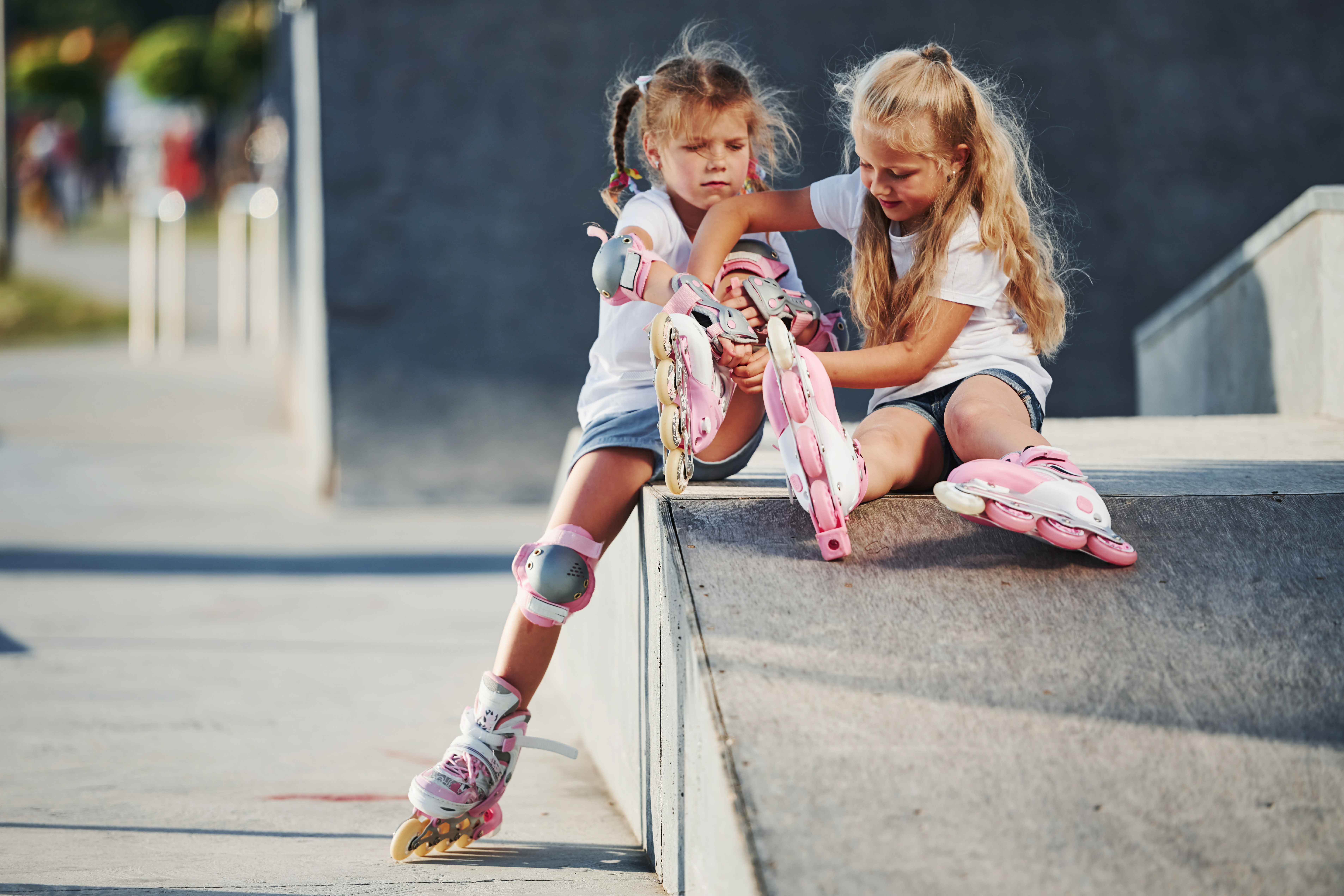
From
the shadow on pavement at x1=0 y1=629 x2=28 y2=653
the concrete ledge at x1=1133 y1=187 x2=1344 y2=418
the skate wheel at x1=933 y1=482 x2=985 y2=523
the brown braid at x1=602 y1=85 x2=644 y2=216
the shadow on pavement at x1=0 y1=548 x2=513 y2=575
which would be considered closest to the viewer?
the skate wheel at x1=933 y1=482 x2=985 y2=523

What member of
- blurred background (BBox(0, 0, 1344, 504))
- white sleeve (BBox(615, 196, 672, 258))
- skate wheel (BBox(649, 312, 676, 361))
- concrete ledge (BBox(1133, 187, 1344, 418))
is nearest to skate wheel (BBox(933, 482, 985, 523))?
skate wheel (BBox(649, 312, 676, 361))

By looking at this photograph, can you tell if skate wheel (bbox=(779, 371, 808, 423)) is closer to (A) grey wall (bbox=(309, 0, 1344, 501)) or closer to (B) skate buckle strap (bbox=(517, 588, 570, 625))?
(B) skate buckle strap (bbox=(517, 588, 570, 625))

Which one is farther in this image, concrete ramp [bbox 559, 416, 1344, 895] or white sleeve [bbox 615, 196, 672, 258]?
white sleeve [bbox 615, 196, 672, 258]

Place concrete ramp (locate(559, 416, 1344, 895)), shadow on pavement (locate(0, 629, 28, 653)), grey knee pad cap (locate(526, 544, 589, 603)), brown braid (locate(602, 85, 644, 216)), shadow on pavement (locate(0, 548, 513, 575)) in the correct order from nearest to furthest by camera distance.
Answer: concrete ramp (locate(559, 416, 1344, 895)), grey knee pad cap (locate(526, 544, 589, 603)), brown braid (locate(602, 85, 644, 216)), shadow on pavement (locate(0, 629, 28, 653)), shadow on pavement (locate(0, 548, 513, 575))

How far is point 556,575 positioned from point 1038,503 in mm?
1078

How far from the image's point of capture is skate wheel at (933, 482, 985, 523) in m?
2.62

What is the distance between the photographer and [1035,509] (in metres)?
2.67

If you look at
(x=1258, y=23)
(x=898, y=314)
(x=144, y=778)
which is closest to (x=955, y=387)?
(x=898, y=314)

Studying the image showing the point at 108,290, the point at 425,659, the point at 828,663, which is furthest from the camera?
the point at 108,290

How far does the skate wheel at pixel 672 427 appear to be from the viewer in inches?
108

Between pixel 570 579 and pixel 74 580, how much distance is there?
4.18 meters

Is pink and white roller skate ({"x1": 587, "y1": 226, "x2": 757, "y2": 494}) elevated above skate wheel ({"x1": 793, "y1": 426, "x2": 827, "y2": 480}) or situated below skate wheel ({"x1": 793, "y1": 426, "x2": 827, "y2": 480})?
above

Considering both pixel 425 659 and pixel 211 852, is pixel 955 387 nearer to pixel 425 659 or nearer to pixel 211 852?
pixel 211 852

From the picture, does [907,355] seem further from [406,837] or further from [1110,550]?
[406,837]
